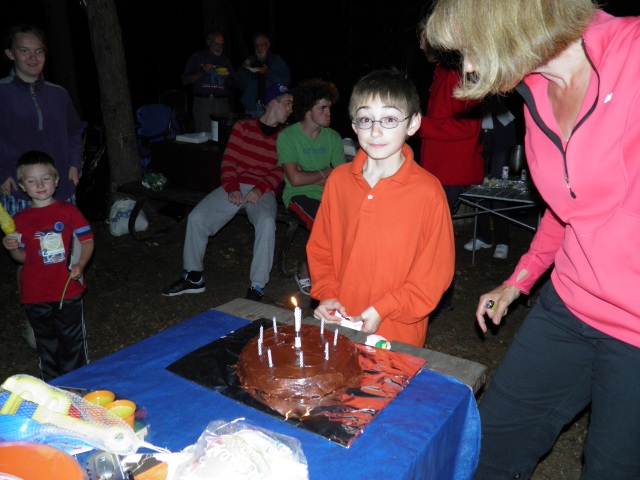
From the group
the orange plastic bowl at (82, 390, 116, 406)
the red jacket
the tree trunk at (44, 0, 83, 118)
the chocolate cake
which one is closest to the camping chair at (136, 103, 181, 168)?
the tree trunk at (44, 0, 83, 118)

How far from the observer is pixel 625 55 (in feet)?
4.64

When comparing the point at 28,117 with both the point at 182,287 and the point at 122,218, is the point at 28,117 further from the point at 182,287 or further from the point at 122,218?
the point at 122,218

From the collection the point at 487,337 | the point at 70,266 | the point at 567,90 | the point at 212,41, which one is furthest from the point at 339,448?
the point at 212,41

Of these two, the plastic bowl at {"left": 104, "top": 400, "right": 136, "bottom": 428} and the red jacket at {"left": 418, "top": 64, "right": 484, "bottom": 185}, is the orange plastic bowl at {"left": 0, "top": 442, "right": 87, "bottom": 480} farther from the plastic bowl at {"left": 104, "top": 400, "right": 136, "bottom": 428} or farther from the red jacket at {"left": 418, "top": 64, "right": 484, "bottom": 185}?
the red jacket at {"left": 418, "top": 64, "right": 484, "bottom": 185}

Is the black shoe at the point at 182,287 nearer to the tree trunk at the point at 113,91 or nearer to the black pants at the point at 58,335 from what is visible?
the black pants at the point at 58,335

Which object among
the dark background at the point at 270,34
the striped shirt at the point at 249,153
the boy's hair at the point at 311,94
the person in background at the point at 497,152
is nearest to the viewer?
the boy's hair at the point at 311,94

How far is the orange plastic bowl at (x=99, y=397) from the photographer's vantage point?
4.60 feet

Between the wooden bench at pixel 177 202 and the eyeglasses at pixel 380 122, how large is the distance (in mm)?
2883

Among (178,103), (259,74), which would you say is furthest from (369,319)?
(178,103)

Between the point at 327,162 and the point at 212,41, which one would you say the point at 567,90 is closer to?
the point at 327,162

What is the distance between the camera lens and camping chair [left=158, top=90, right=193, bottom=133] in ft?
31.2

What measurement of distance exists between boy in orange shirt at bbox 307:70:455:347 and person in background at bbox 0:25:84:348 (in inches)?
97.2

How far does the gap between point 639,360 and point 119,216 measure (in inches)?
230

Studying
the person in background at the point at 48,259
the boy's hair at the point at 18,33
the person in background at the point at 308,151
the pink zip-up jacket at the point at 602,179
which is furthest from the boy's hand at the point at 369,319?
the boy's hair at the point at 18,33
